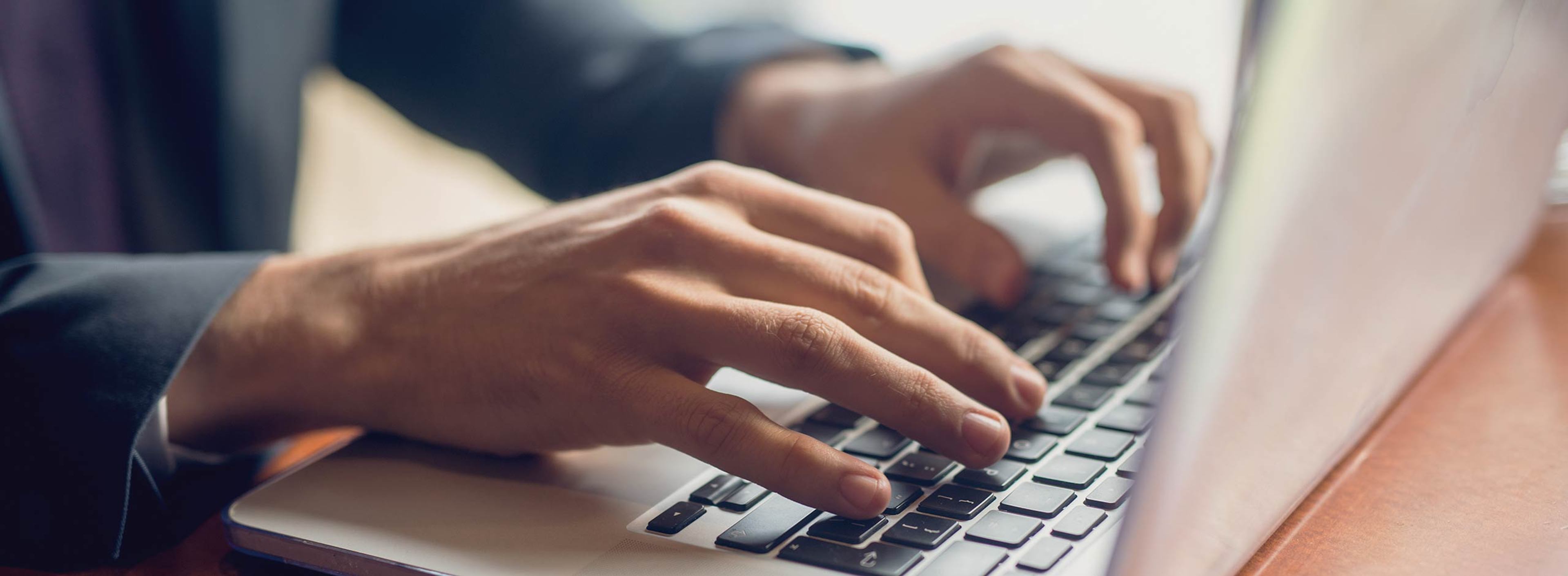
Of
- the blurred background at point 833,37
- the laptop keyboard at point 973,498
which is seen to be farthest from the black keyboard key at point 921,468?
the blurred background at point 833,37

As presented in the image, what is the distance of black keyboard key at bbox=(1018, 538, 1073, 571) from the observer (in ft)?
0.94

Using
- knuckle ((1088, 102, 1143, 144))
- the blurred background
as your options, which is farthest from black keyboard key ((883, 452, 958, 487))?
the blurred background

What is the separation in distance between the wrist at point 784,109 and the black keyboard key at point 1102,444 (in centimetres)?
36

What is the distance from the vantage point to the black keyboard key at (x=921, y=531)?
0.30 meters

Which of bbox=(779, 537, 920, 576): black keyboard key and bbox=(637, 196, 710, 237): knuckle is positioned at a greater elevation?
bbox=(637, 196, 710, 237): knuckle

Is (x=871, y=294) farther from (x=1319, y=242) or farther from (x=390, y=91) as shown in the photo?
(x=390, y=91)

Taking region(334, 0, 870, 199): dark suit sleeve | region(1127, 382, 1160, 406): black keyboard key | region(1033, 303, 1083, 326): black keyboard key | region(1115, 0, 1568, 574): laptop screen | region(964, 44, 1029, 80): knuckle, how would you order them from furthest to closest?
region(334, 0, 870, 199): dark suit sleeve < region(964, 44, 1029, 80): knuckle < region(1033, 303, 1083, 326): black keyboard key < region(1127, 382, 1160, 406): black keyboard key < region(1115, 0, 1568, 574): laptop screen

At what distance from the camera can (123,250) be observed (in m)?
0.83

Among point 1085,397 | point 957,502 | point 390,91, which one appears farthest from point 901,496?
point 390,91

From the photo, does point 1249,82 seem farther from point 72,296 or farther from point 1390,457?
point 72,296

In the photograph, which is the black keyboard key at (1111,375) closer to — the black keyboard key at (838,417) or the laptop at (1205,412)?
the laptop at (1205,412)

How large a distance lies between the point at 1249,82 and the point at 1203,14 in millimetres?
1473

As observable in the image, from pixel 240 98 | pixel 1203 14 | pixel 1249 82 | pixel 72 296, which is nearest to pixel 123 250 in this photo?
pixel 240 98

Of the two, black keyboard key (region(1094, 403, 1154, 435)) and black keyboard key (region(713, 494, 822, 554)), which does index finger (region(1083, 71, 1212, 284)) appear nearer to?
black keyboard key (region(1094, 403, 1154, 435))
